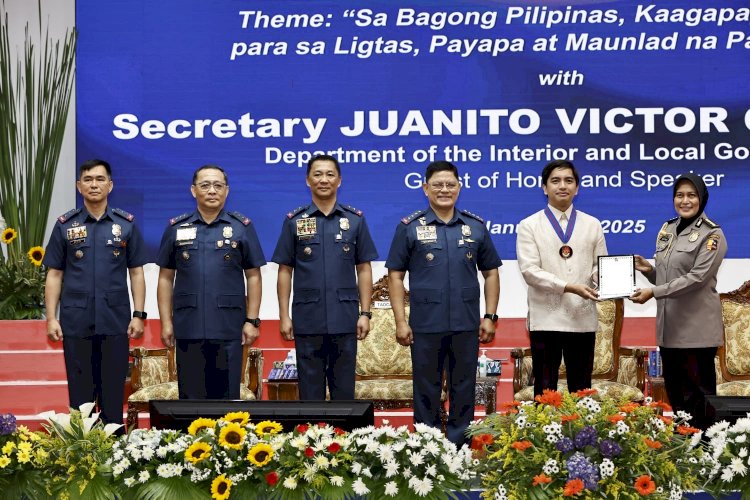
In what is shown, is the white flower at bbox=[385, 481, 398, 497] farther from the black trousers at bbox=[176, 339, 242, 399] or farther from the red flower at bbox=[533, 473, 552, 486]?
the black trousers at bbox=[176, 339, 242, 399]

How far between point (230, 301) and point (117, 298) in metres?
0.51

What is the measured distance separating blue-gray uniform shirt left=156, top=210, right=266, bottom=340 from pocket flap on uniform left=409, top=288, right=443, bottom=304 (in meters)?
0.71

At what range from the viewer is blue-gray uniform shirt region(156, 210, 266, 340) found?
169 inches

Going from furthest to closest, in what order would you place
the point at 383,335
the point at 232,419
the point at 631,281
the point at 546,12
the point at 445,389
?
the point at 546,12 → the point at 383,335 → the point at 445,389 → the point at 631,281 → the point at 232,419

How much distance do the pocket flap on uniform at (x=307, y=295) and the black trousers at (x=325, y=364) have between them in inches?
6.3

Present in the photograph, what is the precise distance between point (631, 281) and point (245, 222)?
1.69 meters

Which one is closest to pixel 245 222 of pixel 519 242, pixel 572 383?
pixel 519 242

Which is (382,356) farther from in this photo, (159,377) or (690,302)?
(690,302)

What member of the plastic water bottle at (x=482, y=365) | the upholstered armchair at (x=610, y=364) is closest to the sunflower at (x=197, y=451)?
the upholstered armchair at (x=610, y=364)

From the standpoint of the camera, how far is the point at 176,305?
4.34 metres

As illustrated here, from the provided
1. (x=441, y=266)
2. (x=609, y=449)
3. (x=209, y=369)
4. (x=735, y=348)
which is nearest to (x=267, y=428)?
(x=609, y=449)

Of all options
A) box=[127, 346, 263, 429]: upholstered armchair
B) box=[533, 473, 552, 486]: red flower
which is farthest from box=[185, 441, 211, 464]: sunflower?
box=[127, 346, 263, 429]: upholstered armchair

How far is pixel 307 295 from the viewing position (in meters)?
4.38

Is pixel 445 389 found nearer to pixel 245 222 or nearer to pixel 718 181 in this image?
pixel 245 222
